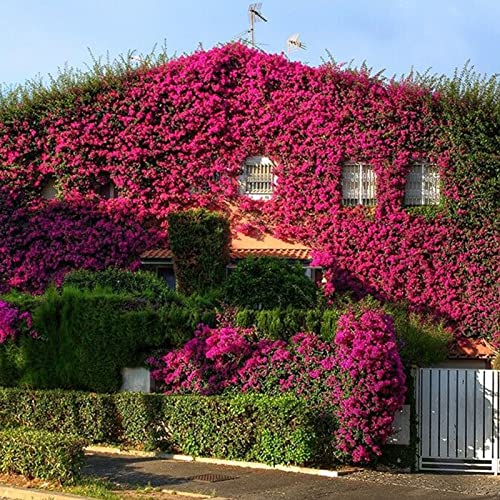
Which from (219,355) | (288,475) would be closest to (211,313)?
(219,355)

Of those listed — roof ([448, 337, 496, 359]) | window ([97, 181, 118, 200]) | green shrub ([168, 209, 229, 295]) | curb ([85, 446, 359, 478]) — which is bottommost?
curb ([85, 446, 359, 478])

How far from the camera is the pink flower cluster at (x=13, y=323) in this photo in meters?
19.7

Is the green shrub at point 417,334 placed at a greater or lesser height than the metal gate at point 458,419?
greater

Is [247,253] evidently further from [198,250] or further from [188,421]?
[188,421]

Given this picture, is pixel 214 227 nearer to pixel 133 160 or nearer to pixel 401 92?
pixel 133 160

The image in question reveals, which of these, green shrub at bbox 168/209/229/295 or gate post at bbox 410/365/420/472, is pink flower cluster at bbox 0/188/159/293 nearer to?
green shrub at bbox 168/209/229/295

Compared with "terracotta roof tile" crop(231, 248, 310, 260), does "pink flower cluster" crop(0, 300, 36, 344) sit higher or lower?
lower

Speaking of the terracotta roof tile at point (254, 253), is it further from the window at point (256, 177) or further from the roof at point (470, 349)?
the roof at point (470, 349)

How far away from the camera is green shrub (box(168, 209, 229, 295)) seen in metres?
24.2

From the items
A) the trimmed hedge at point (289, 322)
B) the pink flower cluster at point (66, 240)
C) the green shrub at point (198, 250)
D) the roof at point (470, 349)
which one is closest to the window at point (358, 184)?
the green shrub at point (198, 250)

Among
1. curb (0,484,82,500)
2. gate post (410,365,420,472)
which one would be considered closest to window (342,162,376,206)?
gate post (410,365,420,472)

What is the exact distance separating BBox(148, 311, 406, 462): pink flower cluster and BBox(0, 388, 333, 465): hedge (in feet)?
→ 1.59

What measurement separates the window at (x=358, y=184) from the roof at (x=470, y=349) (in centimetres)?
443

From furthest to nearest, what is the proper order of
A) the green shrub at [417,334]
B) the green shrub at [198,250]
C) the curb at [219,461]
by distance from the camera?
the green shrub at [198,250] → the green shrub at [417,334] → the curb at [219,461]
